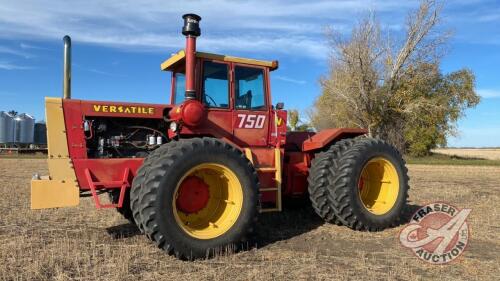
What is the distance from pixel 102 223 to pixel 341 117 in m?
29.8

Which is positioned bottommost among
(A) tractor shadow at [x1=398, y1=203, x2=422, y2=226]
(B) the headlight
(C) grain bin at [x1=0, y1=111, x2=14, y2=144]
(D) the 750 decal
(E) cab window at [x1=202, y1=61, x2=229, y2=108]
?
(A) tractor shadow at [x1=398, y1=203, x2=422, y2=226]

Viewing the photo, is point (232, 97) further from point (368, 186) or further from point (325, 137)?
point (368, 186)

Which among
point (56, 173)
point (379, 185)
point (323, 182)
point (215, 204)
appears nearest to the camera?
point (56, 173)

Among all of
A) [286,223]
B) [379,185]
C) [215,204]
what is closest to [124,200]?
[215,204]

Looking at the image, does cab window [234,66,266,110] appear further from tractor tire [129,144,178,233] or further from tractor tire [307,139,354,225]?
tractor tire [129,144,178,233]

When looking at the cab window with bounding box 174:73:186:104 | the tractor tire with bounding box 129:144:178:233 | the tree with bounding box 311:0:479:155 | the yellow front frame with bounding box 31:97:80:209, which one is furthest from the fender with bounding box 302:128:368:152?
the tree with bounding box 311:0:479:155

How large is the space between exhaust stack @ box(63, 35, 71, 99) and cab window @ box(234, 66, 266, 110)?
93.9 inches

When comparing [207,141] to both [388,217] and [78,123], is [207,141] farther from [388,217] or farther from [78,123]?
[388,217]

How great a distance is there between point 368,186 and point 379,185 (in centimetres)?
19

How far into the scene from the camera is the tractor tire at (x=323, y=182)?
741 centimetres

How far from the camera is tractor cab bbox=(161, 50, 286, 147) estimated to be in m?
6.95

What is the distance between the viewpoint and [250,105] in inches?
294

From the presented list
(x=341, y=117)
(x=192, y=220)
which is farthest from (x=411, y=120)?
(x=192, y=220)

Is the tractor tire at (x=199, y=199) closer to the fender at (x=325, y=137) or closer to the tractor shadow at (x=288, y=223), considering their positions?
the tractor shadow at (x=288, y=223)
